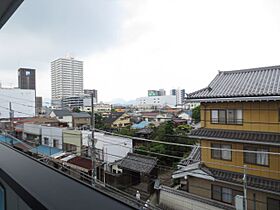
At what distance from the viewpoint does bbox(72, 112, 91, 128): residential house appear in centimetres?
120

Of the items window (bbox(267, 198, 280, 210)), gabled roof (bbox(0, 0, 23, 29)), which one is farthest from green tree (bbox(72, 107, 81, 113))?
window (bbox(267, 198, 280, 210))

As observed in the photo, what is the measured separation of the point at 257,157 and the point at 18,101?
1.52 meters

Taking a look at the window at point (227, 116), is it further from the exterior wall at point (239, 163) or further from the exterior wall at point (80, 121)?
the exterior wall at point (80, 121)

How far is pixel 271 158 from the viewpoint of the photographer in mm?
645

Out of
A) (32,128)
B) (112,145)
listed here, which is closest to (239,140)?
(112,145)

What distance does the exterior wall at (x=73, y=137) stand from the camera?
139 centimetres

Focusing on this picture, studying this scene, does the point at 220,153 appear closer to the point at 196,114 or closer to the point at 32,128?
the point at 196,114

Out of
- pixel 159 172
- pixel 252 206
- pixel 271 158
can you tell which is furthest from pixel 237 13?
pixel 159 172

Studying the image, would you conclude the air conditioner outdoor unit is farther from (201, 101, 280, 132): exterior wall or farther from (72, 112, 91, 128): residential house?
(72, 112, 91, 128): residential house

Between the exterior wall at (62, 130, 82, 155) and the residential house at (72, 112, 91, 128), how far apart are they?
0.16 ft

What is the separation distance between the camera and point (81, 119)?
50.3 inches

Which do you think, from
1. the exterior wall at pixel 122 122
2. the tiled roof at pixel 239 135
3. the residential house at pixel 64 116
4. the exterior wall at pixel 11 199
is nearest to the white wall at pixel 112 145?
the exterior wall at pixel 122 122

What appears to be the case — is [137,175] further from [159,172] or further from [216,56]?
[216,56]

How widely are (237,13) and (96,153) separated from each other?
0.94m
